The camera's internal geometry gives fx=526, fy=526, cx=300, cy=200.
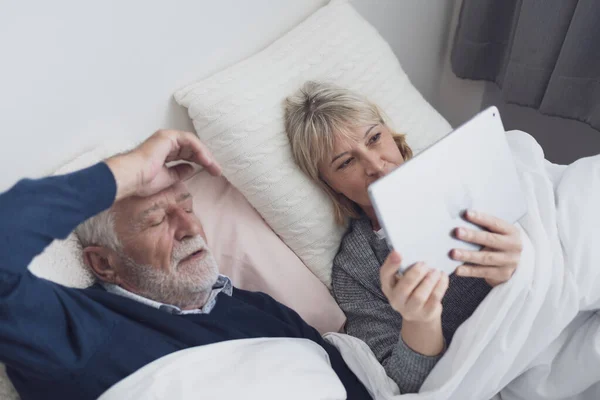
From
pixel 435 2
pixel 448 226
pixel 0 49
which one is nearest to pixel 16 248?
pixel 0 49

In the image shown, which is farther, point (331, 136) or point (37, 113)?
point (331, 136)

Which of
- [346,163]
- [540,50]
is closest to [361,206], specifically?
[346,163]

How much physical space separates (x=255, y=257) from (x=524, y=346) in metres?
0.52

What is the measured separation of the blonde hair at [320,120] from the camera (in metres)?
1.07

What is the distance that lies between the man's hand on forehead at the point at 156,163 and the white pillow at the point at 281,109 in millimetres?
176

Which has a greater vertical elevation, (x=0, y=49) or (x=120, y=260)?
(x=0, y=49)

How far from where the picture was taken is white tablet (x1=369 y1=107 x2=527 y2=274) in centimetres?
71

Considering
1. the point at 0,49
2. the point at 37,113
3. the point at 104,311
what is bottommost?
the point at 104,311

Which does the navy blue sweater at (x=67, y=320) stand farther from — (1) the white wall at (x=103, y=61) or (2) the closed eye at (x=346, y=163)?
(2) the closed eye at (x=346, y=163)

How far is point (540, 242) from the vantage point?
2.98 feet

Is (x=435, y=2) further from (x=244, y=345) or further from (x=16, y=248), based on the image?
(x=16, y=248)

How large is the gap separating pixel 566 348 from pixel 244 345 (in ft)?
1.94

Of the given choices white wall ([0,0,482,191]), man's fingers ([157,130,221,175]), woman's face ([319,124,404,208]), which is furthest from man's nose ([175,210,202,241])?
woman's face ([319,124,404,208])

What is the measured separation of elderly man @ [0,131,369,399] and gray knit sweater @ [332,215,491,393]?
0.09 meters
